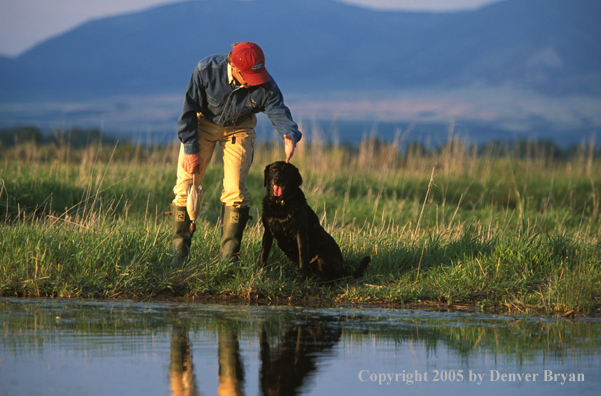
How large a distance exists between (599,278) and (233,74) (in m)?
3.71

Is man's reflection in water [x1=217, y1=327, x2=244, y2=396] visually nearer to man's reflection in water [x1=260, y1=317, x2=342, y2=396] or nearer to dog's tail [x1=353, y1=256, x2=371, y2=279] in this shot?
man's reflection in water [x1=260, y1=317, x2=342, y2=396]

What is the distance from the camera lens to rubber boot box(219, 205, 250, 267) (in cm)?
595

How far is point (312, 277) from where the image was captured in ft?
19.9

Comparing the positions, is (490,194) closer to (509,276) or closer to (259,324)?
(509,276)

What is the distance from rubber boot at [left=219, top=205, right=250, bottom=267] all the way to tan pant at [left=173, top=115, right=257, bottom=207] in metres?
0.07

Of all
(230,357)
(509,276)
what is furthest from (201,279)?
(509,276)

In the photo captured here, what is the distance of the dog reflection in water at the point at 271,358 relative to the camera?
3.15 metres

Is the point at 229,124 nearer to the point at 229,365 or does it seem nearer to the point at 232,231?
the point at 232,231
